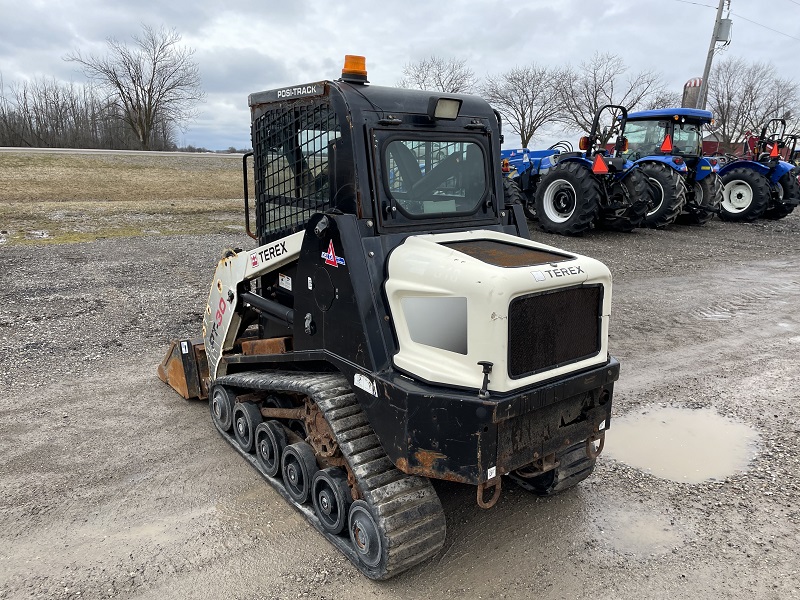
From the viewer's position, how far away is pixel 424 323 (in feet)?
10.9

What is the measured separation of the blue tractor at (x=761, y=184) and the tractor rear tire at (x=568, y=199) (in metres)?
6.54

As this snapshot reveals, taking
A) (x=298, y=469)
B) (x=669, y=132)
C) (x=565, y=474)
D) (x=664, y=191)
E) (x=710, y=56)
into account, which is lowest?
(x=565, y=474)

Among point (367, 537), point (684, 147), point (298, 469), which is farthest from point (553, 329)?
point (684, 147)

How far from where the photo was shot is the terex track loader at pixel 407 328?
10.3ft

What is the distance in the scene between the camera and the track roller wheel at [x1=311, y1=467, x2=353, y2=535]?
353 cm

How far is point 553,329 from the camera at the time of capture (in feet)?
10.8

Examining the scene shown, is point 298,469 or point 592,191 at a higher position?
point 592,191

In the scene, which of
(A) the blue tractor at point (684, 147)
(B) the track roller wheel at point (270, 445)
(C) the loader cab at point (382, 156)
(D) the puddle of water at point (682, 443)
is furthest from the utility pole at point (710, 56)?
(B) the track roller wheel at point (270, 445)

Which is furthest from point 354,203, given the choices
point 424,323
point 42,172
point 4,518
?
point 42,172

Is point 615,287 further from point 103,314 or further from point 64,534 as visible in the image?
point 64,534

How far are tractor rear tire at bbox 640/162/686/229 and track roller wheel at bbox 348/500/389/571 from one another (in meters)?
13.1

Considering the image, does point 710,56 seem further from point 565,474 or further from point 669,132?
point 565,474

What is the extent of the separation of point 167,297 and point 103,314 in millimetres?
963

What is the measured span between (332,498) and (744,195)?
17545mm
